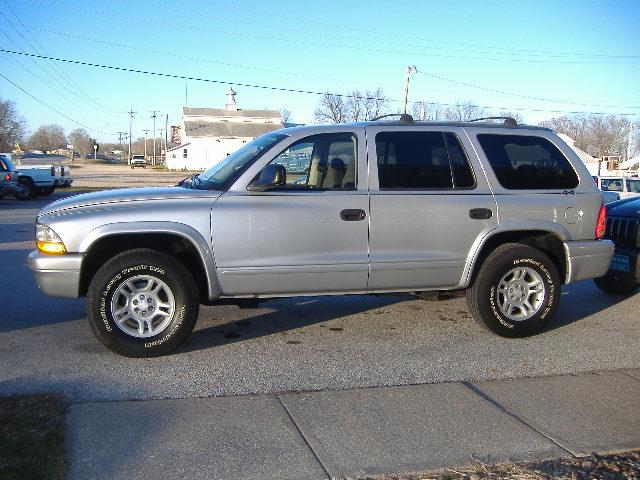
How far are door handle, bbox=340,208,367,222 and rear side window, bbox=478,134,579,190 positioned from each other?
144 cm

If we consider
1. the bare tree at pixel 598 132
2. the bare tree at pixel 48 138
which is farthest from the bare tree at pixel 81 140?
the bare tree at pixel 598 132

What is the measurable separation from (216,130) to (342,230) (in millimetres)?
62170

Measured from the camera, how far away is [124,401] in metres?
4.14

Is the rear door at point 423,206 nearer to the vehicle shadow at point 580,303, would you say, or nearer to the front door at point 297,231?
the front door at point 297,231

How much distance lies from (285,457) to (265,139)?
3103 millimetres

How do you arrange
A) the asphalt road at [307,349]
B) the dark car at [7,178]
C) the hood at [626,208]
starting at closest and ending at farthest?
the asphalt road at [307,349], the hood at [626,208], the dark car at [7,178]

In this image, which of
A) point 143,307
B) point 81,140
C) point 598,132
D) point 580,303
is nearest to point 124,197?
point 143,307

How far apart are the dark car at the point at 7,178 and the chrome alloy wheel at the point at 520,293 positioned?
70.4 ft

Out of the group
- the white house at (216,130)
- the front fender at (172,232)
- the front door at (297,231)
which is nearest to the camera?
the front fender at (172,232)

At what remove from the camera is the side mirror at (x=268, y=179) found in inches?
201

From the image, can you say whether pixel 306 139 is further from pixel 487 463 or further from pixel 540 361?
pixel 487 463

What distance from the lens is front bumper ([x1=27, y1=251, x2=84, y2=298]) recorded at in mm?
4852

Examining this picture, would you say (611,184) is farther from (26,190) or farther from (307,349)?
(26,190)

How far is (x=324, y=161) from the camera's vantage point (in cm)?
558
